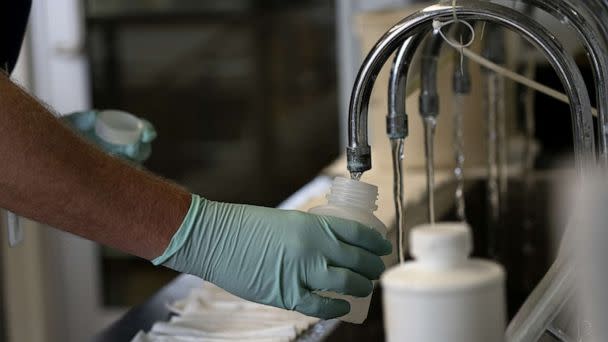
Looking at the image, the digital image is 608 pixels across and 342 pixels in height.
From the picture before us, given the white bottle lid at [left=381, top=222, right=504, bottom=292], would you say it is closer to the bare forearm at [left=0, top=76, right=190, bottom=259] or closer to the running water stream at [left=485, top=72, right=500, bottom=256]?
the bare forearm at [left=0, top=76, right=190, bottom=259]

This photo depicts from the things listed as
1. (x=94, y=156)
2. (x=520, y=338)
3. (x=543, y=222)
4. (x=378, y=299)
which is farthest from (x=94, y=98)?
(x=520, y=338)

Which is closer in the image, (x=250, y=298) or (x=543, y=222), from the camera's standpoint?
(x=250, y=298)

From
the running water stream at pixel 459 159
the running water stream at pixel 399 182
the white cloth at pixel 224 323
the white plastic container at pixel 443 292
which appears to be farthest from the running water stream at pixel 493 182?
the white plastic container at pixel 443 292

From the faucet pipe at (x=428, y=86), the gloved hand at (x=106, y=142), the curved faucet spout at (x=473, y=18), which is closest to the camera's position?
the curved faucet spout at (x=473, y=18)

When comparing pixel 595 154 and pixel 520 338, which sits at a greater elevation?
pixel 595 154

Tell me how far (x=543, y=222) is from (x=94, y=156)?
4.21 feet

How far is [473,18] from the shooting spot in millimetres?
859

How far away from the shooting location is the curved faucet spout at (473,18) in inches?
33.6

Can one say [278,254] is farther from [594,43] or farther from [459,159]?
[459,159]

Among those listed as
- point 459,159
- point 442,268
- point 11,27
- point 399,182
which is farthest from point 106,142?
point 442,268

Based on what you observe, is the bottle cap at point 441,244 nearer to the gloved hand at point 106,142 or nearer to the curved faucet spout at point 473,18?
the curved faucet spout at point 473,18

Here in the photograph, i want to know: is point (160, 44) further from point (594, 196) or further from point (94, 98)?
point (594, 196)

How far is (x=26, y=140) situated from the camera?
→ 95 centimetres

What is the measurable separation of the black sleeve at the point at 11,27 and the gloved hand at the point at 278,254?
0.52 meters
